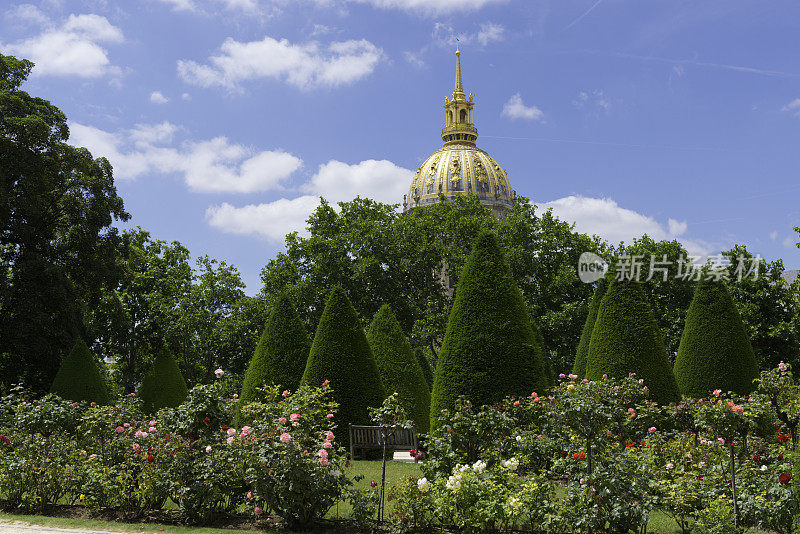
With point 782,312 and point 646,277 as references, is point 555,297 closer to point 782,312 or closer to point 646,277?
point 646,277

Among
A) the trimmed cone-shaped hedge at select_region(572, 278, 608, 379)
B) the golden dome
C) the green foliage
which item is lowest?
the green foliage

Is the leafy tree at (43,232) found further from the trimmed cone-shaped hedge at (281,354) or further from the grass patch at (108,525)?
the grass patch at (108,525)

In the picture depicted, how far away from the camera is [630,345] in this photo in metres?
16.3

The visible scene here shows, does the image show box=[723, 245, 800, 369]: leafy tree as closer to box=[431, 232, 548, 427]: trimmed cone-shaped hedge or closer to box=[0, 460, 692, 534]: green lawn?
box=[431, 232, 548, 427]: trimmed cone-shaped hedge

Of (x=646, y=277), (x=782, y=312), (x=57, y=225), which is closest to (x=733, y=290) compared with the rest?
(x=782, y=312)

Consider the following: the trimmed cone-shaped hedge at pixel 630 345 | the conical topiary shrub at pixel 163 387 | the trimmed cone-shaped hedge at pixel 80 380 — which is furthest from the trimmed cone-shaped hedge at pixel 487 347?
the conical topiary shrub at pixel 163 387

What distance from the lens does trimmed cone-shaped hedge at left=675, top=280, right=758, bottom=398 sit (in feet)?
58.9

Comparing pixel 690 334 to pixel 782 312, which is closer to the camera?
pixel 690 334

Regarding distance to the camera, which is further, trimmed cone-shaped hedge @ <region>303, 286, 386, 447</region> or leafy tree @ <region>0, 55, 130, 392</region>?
leafy tree @ <region>0, 55, 130, 392</region>

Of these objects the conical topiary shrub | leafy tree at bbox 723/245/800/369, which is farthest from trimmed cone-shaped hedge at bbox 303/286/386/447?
leafy tree at bbox 723/245/800/369

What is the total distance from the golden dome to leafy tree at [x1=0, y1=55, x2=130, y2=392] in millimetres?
95976

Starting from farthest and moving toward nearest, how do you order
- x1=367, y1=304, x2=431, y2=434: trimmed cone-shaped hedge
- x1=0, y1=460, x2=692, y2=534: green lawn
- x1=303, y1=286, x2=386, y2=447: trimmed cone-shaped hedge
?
x1=367, y1=304, x2=431, y2=434: trimmed cone-shaped hedge
x1=303, y1=286, x2=386, y2=447: trimmed cone-shaped hedge
x1=0, y1=460, x2=692, y2=534: green lawn

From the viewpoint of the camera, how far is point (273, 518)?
9656 millimetres

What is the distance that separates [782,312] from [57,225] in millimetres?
33447
